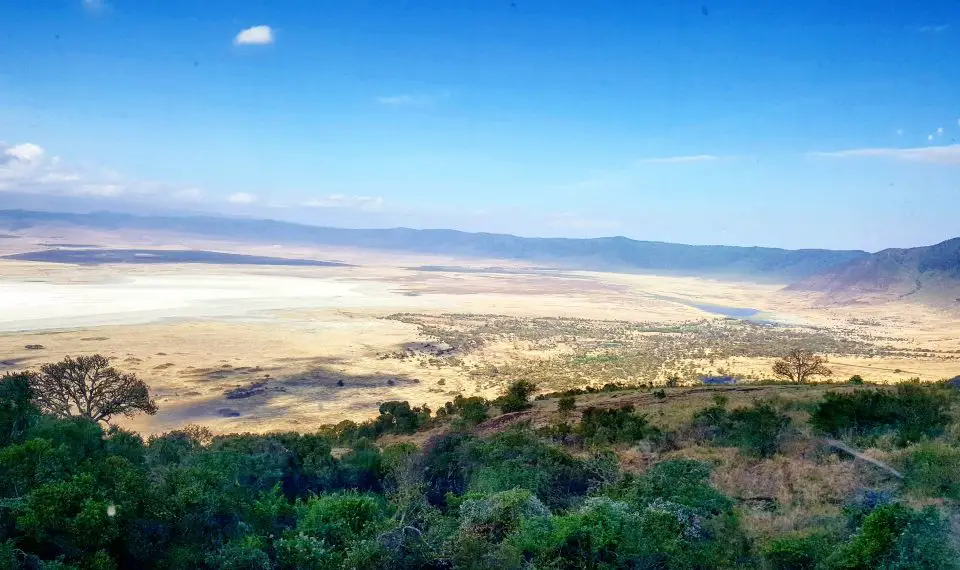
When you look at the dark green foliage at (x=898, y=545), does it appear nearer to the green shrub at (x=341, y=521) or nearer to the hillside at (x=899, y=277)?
the green shrub at (x=341, y=521)

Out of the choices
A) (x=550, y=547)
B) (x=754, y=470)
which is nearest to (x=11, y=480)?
(x=550, y=547)

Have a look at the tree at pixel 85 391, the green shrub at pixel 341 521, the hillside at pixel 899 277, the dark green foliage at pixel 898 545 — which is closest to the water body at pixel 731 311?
the hillside at pixel 899 277

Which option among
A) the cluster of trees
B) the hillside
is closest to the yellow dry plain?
the hillside

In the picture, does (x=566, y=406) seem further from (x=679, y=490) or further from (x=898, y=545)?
(x=898, y=545)

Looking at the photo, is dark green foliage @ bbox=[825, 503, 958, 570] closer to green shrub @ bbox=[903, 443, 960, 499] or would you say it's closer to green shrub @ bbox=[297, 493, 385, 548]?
green shrub @ bbox=[903, 443, 960, 499]

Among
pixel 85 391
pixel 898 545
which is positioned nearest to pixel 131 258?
pixel 85 391
